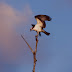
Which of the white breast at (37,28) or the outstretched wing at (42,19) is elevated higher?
the outstretched wing at (42,19)

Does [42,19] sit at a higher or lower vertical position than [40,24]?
higher

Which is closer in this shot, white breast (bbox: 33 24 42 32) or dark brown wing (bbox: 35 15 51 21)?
white breast (bbox: 33 24 42 32)

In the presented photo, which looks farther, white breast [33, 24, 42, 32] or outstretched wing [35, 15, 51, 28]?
outstretched wing [35, 15, 51, 28]

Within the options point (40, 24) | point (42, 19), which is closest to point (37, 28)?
point (40, 24)

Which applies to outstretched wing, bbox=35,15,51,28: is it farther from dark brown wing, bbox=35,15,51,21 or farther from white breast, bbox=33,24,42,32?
white breast, bbox=33,24,42,32

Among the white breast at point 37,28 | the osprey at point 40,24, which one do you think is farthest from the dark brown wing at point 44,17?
the white breast at point 37,28

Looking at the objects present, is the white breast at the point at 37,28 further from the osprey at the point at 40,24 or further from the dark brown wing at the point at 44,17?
the dark brown wing at the point at 44,17

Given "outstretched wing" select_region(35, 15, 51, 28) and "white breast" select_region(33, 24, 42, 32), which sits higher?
"outstretched wing" select_region(35, 15, 51, 28)

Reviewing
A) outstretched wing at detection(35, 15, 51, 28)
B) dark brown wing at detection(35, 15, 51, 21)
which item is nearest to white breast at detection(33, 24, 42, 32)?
outstretched wing at detection(35, 15, 51, 28)

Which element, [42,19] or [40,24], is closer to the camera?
[40,24]

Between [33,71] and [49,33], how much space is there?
178cm

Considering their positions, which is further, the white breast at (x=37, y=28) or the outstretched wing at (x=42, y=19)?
the outstretched wing at (x=42, y=19)

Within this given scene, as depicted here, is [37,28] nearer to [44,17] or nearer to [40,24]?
[40,24]

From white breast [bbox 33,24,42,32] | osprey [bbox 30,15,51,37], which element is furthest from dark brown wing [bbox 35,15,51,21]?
white breast [bbox 33,24,42,32]
